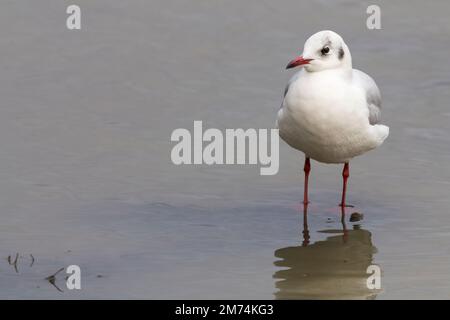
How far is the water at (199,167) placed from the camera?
340 inches

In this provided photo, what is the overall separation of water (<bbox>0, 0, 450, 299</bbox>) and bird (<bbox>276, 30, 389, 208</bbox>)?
676 millimetres

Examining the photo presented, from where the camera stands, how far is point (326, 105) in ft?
31.7

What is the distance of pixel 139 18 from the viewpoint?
48.6 ft

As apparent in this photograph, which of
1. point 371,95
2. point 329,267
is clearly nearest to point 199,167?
point 371,95

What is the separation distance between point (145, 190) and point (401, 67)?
15.2 feet

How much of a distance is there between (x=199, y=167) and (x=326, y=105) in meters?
1.97

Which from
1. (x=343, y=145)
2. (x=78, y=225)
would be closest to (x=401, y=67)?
(x=343, y=145)

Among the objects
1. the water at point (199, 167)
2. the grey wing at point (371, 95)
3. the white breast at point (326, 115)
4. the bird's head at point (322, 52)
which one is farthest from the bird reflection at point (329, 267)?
the bird's head at point (322, 52)

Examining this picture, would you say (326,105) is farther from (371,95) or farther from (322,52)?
(371,95)

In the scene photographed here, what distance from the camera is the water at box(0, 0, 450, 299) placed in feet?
28.3

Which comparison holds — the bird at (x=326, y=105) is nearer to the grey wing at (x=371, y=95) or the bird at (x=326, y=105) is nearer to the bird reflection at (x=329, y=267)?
the grey wing at (x=371, y=95)

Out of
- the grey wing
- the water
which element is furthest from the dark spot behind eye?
the water
